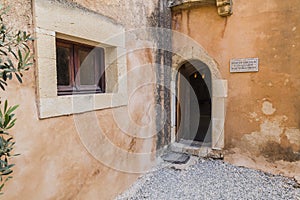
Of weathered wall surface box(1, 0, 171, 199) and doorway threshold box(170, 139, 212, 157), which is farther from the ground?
weathered wall surface box(1, 0, 171, 199)

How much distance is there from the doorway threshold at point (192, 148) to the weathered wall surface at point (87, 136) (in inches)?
33.2

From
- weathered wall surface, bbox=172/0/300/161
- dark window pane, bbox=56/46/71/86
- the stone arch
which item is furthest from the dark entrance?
dark window pane, bbox=56/46/71/86

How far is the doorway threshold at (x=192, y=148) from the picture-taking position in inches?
162

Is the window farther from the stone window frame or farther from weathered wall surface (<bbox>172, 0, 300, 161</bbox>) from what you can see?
weathered wall surface (<bbox>172, 0, 300, 161</bbox>)

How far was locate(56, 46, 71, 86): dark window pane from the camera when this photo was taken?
2.02 meters

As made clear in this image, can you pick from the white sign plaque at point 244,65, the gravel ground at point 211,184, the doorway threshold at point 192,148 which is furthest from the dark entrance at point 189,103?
the gravel ground at point 211,184

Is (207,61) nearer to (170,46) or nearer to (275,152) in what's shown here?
(170,46)

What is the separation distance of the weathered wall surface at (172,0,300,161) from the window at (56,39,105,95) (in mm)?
2314

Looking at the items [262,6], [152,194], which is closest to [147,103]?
[152,194]

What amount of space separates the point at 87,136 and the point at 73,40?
1.00m

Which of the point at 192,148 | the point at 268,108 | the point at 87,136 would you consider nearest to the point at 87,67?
the point at 87,136

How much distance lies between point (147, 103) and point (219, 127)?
152 cm

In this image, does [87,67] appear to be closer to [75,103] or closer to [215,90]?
[75,103]

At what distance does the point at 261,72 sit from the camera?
139 inches
